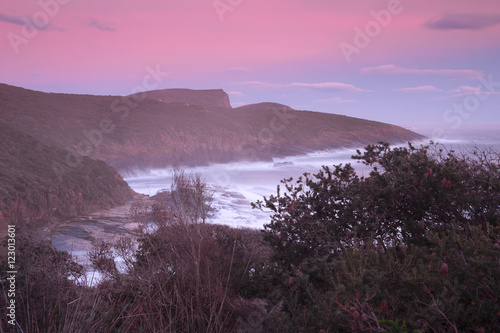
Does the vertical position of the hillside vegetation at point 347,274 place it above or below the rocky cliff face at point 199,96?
below

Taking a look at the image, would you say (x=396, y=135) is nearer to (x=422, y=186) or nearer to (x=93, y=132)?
(x=93, y=132)

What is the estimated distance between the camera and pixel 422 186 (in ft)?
13.5

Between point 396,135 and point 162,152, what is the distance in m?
55.1

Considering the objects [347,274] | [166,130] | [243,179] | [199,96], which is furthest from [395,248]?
[199,96]

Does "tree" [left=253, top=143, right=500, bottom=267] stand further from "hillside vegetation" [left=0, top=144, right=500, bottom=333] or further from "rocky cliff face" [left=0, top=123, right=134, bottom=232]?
"rocky cliff face" [left=0, top=123, right=134, bottom=232]

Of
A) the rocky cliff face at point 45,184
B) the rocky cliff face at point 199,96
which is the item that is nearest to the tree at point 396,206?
the rocky cliff face at point 45,184

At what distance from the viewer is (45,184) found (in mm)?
20953

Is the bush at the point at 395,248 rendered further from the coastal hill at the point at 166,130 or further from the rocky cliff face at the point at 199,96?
the rocky cliff face at the point at 199,96

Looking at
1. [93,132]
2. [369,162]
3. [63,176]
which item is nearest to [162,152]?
[93,132]

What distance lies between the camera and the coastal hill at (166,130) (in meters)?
45.8

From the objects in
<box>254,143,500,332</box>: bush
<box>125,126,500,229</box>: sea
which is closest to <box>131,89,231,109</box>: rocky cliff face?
<box>125,126,500,229</box>: sea

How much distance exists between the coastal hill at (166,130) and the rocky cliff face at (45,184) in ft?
37.6

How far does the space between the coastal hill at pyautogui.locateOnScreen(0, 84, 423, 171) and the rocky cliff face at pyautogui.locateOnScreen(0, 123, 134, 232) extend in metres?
11.5

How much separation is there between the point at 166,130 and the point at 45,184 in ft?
128
